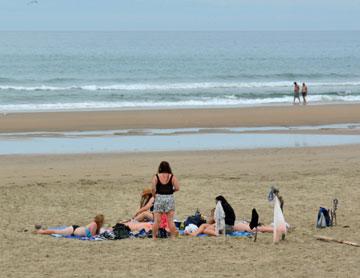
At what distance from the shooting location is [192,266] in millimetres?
10109

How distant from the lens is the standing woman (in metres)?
11.6

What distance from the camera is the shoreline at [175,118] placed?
27531 mm

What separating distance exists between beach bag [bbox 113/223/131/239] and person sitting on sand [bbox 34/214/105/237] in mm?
254

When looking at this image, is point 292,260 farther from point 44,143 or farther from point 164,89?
point 164,89

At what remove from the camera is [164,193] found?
38.5 feet

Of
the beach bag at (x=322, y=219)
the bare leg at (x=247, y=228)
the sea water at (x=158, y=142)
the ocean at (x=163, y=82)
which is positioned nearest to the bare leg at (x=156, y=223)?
the bare leg at (x=247, y=228)

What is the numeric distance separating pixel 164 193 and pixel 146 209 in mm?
994

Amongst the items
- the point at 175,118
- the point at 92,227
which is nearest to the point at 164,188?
the point at 92,227

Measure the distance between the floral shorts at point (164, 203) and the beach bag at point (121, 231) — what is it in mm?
571

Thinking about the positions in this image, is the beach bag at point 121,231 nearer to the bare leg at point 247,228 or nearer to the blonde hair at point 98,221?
the blonde hair at point 98,221

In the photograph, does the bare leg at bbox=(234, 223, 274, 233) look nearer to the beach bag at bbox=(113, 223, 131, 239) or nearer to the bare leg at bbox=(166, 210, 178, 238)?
the bare leg at bbox=(166, 210, 178, 238)

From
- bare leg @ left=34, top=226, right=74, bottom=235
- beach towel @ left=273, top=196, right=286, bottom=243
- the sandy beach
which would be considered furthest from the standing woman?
beach towel @ left=273, top=196, right=286, bottom=243

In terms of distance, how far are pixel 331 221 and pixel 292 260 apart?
7.79 ft

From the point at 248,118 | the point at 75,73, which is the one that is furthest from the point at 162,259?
the point at 75,73
